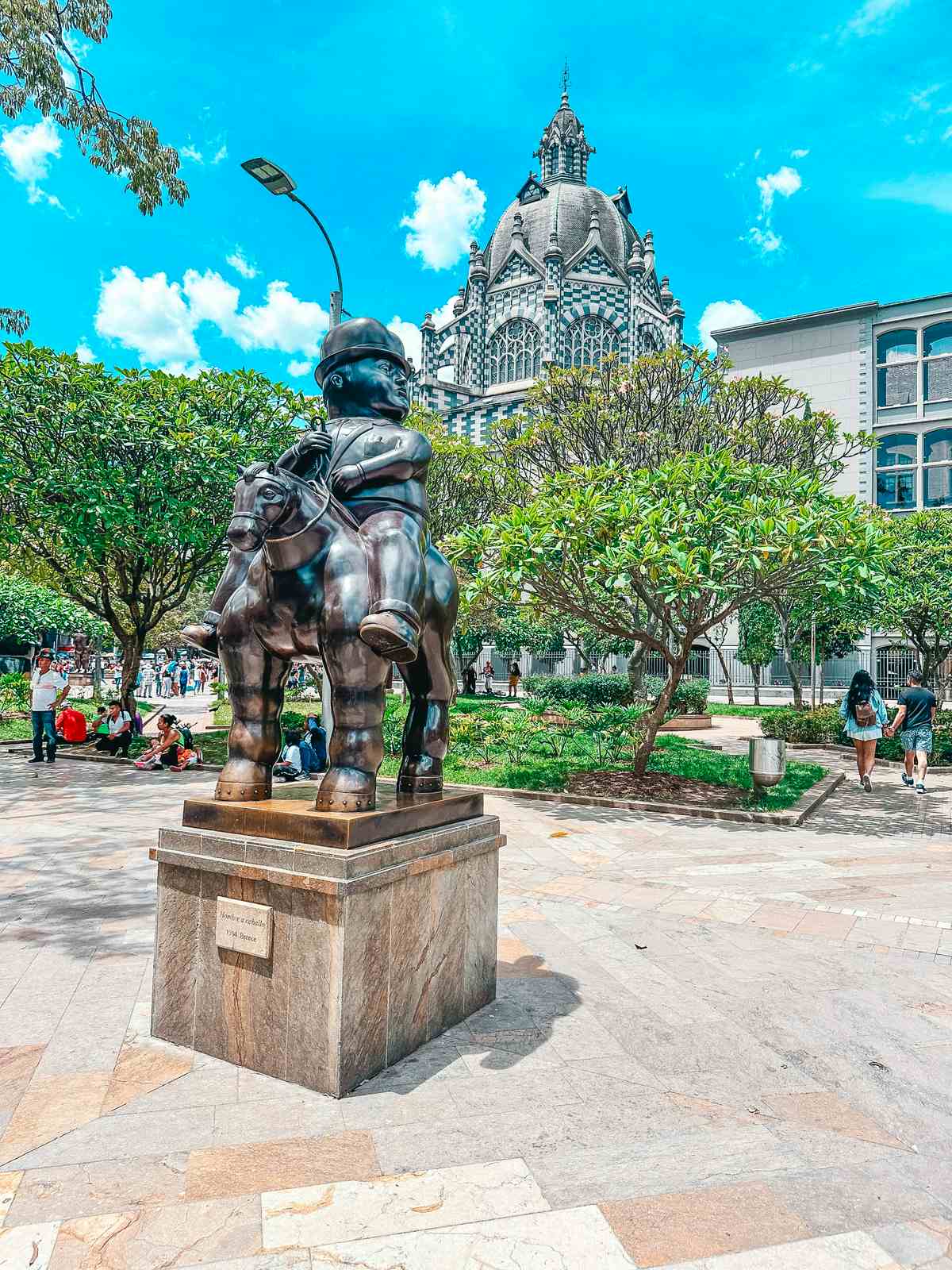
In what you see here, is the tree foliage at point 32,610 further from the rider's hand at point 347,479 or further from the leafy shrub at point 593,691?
the rider's hand at point 347,479

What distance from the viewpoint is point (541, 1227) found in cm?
224

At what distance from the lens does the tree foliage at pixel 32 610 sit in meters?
28.3

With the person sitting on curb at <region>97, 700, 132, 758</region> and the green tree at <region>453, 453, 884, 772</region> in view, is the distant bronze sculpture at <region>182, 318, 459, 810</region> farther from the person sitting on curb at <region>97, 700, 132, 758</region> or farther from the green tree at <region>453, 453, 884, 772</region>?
the person sitting on curb at <region>97, 700, 132, 758</region>

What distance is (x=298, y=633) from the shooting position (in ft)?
11.4

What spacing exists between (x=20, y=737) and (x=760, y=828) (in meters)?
15.1

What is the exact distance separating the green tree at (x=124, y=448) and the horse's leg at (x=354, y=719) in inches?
344

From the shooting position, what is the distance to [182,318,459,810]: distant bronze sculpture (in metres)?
3.29

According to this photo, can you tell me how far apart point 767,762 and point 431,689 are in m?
7.25

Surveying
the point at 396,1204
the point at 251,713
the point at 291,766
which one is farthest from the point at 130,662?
the point at 396,1204

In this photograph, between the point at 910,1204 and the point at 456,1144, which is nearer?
the point at 910,1204

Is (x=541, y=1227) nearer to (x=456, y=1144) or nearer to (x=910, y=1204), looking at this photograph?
(x=456, y=1144)

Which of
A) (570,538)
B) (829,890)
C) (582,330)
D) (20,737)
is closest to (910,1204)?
(829,890)

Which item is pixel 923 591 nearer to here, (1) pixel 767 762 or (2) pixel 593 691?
(1) pixel 767 762

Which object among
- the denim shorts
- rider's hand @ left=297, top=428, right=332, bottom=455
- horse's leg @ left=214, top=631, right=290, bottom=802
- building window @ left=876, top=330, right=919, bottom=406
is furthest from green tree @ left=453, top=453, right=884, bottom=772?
building window @ left=876, top=330, right=919, bottom=406
